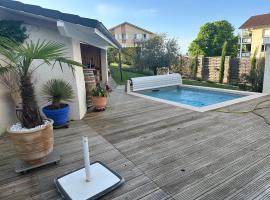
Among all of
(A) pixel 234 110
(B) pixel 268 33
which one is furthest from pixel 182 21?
(A) pixel 234 110

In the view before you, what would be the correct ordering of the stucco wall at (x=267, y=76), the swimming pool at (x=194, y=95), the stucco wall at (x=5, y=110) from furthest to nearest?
the swimming pool at (x=194, y=95), the stucco wall at (x=267, y=76), the stucco wall at (x=5, y=110)

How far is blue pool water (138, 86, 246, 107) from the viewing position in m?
8.93

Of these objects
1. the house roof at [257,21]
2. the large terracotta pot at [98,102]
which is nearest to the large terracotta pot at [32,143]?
the large terracotta pot at [98,102]

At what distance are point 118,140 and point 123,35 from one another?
40334 mm

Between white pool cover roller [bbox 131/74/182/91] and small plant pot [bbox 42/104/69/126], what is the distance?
17.4 feet

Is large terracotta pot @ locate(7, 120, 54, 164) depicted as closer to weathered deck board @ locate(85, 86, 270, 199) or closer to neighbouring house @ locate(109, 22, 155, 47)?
weathered deck board @ locate(85, 86, 270, 199)

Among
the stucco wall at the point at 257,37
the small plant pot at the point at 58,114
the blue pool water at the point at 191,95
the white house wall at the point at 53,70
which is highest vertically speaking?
the stucco wall at the point at 257,37

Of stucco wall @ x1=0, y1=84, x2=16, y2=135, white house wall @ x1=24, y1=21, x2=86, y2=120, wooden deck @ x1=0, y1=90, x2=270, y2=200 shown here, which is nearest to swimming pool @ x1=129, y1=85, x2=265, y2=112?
wooden deck @ x1=0, y1=90, x2=270, y2=200

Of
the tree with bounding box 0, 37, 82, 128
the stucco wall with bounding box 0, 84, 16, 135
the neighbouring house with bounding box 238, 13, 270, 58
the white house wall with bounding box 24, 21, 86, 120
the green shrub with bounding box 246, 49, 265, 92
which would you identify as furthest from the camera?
the neighbouring house with bounding box 238, 13, 270, 58

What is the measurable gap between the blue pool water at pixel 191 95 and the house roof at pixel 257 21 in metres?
23.9

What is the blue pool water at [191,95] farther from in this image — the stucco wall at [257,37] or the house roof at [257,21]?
the house roof at [257,21]

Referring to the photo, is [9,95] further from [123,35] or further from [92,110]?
[123,35]

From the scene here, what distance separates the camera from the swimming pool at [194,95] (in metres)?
8.60

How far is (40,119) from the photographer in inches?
128
